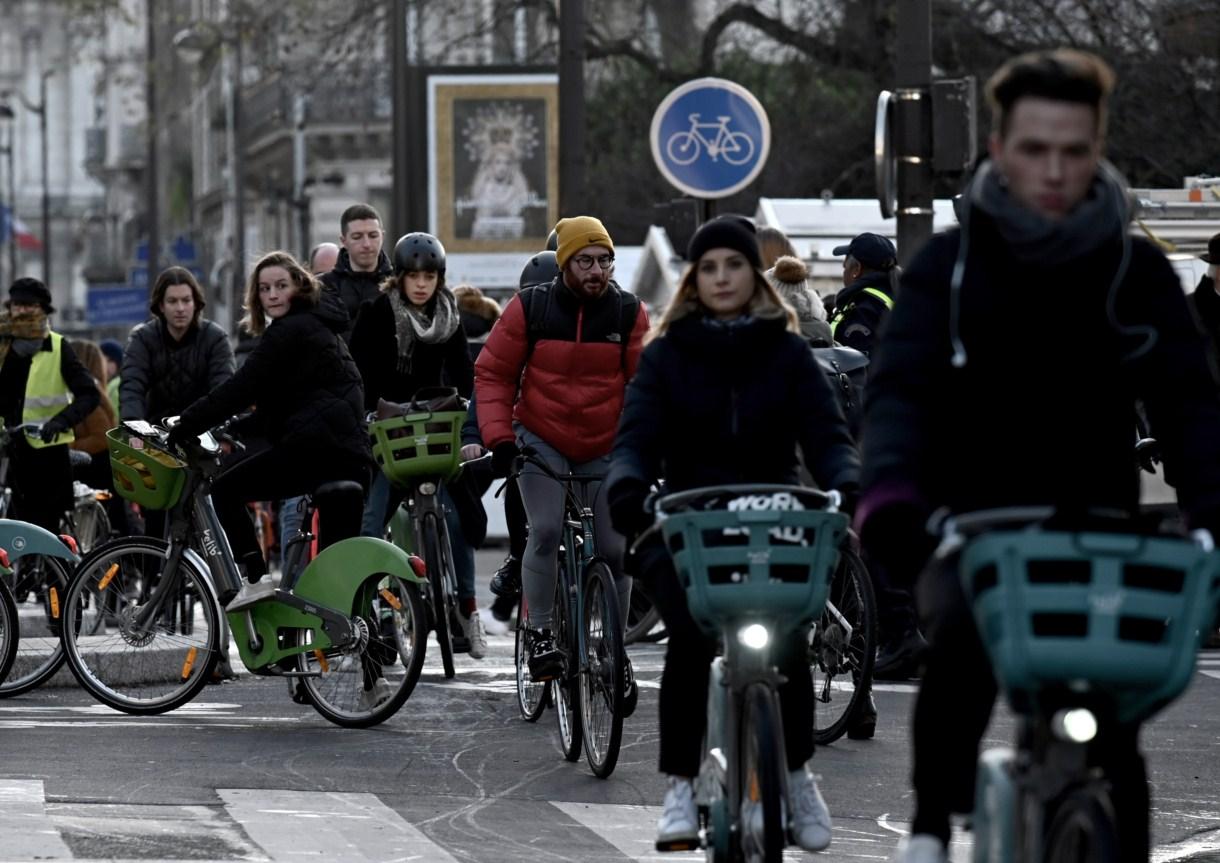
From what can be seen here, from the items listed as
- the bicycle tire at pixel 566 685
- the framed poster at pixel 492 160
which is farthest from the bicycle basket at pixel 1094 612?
the framed poster at pixel 492 160

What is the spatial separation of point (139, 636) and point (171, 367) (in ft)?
8.65

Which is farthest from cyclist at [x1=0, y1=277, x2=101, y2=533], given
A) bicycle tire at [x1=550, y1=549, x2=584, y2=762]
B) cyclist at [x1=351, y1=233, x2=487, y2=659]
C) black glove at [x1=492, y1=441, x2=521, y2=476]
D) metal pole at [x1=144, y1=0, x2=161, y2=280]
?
metal pole at [x1=144, y1=0, x2=161, y2=280]

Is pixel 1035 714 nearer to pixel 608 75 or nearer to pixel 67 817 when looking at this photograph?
pixel 67 817

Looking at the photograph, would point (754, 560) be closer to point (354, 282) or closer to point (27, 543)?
point (27, 543)

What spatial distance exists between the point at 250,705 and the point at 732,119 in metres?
6.28

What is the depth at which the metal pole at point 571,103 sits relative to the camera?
56.9 feet

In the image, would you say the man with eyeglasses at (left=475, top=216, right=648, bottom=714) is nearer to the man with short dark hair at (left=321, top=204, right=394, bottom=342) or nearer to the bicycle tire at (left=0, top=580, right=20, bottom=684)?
the bicycle tire at (left=0, top=580, right=20, bottom=684)

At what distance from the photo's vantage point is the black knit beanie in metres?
6.43

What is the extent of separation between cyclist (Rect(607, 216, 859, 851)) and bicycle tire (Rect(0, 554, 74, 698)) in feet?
16.2

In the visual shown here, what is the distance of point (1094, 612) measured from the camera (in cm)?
427

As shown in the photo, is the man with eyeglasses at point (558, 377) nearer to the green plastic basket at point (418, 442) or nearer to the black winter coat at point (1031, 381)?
the green plastic basket at point (418, 442)

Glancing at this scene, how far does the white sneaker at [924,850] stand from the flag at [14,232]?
83157 mm

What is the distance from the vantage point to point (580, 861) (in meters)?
7.00

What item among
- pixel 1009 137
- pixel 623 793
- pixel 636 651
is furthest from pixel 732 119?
pixel 1009 137
